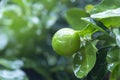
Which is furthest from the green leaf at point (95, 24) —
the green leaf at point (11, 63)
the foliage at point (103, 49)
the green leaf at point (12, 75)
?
the green leaf at point (11, 63)

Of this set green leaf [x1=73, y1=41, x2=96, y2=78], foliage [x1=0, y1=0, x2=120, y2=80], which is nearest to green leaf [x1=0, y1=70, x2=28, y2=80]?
foliage [x1=0, y1=0, x2=120, y2=80]

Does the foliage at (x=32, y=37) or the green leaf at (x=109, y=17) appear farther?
the foliage at (x=32, y=37)

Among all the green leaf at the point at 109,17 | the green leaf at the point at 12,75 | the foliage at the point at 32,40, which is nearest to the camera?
the green leaf at the point at 109,17

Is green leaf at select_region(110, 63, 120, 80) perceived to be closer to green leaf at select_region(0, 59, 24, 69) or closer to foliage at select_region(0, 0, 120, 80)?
foliage at select_region(0, 0, 120, 80)

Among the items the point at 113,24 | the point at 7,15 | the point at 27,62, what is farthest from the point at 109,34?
the point at 7,15

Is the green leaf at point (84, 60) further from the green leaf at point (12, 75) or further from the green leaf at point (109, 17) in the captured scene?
the green leaf at point (12, 75)

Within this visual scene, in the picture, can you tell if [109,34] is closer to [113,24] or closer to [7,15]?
[113,24]
